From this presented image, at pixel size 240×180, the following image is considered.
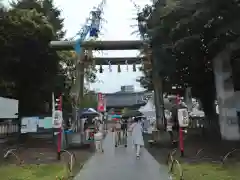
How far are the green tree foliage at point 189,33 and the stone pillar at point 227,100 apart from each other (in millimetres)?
827

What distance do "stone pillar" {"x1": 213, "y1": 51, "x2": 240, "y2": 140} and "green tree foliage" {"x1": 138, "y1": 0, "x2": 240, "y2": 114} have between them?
0.83m

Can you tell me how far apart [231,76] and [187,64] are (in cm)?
272

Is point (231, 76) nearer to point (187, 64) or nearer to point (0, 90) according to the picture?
point (187, 64)

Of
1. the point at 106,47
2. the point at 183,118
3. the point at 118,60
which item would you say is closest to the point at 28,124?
the point at 106,47

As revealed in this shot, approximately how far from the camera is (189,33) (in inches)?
612

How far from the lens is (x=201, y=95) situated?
27.6 m

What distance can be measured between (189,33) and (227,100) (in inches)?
249

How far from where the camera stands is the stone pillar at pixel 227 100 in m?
19.5

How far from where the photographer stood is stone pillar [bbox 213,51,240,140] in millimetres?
19516

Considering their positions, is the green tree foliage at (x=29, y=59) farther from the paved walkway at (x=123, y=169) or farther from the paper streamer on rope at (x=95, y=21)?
the paved walkway at (x=123, y=169)

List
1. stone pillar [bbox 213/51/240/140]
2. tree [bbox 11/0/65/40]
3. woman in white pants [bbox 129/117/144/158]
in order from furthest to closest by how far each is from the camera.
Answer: tree [bbox 11/0/65/40] → stone pillar [bbox 213/51/240/140] → woman in white pants [bbox 129/117/144/158]

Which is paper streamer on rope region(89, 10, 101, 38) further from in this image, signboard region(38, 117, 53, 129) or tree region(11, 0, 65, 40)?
signboard region(38, 117, 53, 129)

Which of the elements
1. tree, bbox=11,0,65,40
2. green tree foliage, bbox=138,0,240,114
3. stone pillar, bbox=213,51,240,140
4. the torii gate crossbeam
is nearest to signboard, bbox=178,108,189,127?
green tree foliage, bbox=138,0,240,114

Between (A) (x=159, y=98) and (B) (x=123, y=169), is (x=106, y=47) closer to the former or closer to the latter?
(A) (x=159, y=98)
